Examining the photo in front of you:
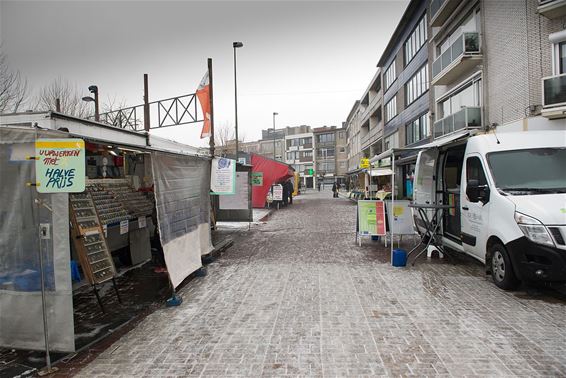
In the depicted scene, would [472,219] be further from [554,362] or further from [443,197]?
[554,362]

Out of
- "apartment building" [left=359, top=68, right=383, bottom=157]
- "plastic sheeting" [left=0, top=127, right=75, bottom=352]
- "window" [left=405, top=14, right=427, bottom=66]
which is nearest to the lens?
"plastic sheeting" [left=0, top=127, right=75, bottom=352]

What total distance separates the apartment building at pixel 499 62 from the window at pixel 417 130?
9.79 ft

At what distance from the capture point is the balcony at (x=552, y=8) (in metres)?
12.5

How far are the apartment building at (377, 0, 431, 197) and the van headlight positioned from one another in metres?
17.2

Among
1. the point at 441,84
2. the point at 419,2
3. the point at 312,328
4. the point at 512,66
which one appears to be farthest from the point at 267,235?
the point at 419,2

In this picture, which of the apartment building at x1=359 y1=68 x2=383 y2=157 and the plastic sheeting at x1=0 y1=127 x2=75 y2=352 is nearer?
the plastic sheeting at x1=0 y1=127 x2=75 y2=352

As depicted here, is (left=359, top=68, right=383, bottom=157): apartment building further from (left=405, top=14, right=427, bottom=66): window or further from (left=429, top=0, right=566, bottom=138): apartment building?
(left=429, top=0, right=566, bottom=138): apartment building

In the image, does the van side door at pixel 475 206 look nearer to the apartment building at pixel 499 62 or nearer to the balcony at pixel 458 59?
the apartment building at pixel 499 62

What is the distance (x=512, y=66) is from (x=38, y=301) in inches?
707

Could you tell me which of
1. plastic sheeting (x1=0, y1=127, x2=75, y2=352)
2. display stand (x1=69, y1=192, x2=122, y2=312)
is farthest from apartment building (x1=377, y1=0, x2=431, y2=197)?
plastic sheeting (x1=0, y1=127, x2=75, y2=352)

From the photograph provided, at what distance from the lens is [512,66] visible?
1488cm

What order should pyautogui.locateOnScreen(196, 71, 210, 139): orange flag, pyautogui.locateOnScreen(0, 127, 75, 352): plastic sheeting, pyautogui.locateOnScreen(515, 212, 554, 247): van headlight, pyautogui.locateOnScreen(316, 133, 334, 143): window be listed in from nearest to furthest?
pyautogui.locateOnScreen(0, 127, 75, 352): plastic sheeting
pyautogui.locateOnScreen(515, 212, 554, 247): van headlight
pyautogui.locateOnScreen(196, 71, 210, 139): orange flag
pyautogui.locateOnScreen(316, 133, 334, 143): window

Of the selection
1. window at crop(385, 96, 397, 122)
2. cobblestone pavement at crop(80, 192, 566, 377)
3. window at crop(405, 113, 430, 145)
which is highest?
window at crop(385, 96, 397, 122)

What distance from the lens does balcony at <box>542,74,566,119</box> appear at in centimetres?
1264
